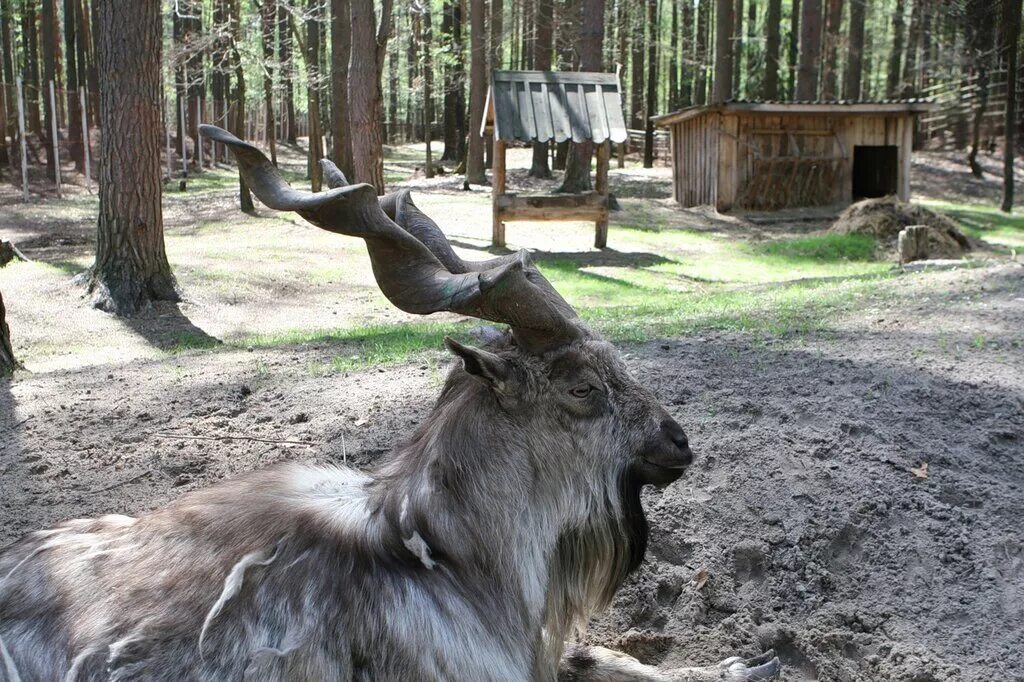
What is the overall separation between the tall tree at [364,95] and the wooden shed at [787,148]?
10126mm

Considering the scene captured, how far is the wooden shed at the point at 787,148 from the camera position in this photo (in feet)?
86.4

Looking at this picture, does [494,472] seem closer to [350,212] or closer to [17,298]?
[350,212]

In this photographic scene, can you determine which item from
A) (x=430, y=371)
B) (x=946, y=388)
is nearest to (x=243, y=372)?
(x=430, y=371)

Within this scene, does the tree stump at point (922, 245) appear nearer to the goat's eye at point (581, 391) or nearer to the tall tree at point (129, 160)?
the tall tree at point (129, 160)

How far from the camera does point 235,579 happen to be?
281 centimetres

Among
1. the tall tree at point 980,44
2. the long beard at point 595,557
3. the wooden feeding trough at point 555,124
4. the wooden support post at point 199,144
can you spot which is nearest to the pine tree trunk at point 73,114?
the wooden support post at point 199,144

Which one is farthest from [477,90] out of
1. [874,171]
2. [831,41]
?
[831,41]

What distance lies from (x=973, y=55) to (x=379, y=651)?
38642mm

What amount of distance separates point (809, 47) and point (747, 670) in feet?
93.3

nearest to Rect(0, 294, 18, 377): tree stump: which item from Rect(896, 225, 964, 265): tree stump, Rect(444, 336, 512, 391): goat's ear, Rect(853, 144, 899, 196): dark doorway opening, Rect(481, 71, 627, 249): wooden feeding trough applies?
Rect(444, 336, 512, 391): goat's ear

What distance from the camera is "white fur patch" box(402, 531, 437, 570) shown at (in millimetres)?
2895

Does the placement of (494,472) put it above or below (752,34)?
below

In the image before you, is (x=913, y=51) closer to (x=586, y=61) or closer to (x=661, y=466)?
(x=586, y=61)

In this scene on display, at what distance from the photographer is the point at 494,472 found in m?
3.04
